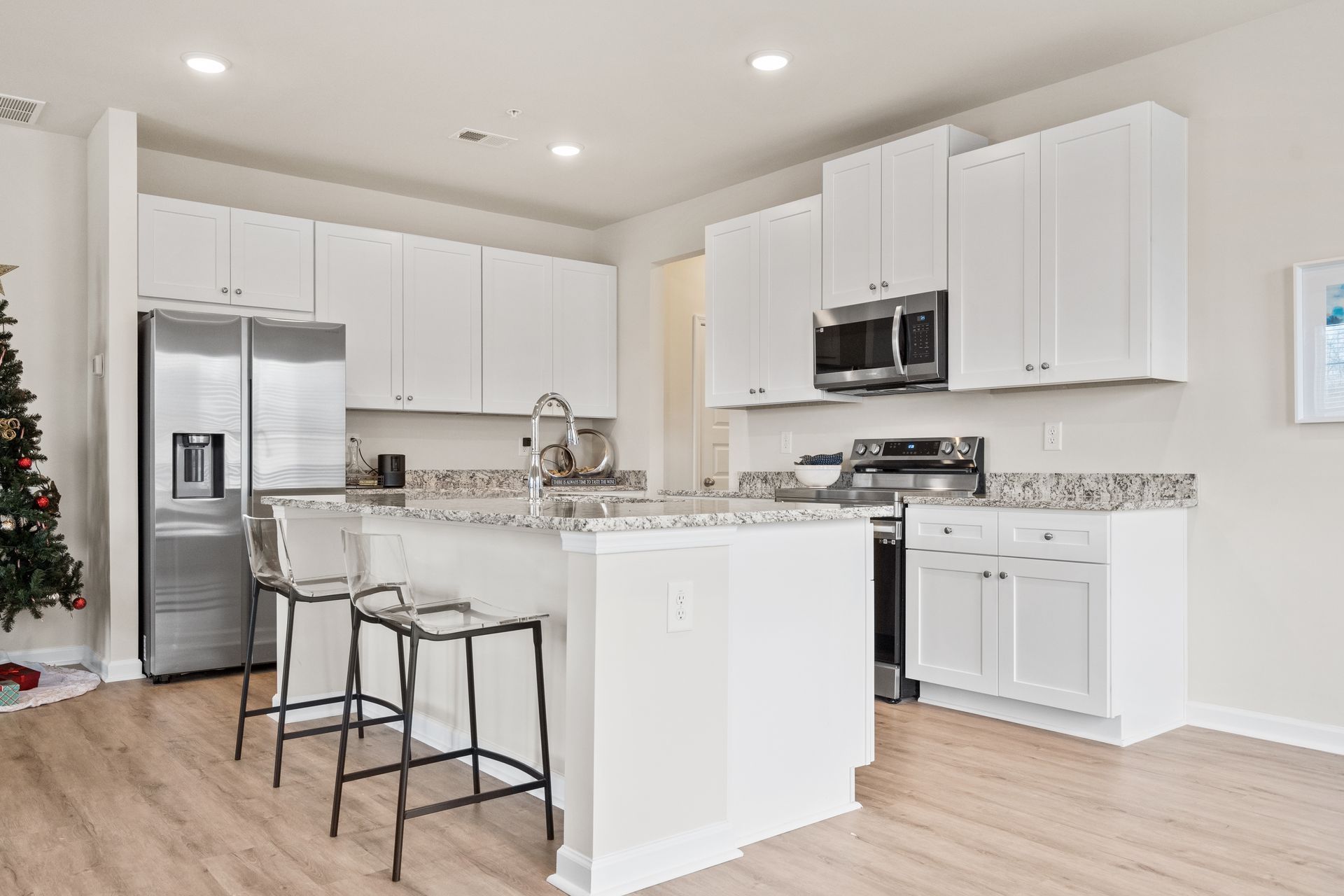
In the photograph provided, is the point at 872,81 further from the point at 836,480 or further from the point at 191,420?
the point at 191,420

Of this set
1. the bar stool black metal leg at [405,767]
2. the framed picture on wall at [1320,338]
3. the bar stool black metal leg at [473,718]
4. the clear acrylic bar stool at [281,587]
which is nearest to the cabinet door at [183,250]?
the clear acrylic bar stool at [281,587]

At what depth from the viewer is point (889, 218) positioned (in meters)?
4.47

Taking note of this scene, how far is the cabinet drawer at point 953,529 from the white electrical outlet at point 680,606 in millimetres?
1781

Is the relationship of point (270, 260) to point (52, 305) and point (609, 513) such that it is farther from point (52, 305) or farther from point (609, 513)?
point (609, 513)

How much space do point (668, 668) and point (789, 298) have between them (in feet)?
9.92

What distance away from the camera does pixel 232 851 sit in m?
2.49

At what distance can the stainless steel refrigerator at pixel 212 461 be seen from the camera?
14.8 ft

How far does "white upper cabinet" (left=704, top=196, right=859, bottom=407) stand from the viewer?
4.93 m

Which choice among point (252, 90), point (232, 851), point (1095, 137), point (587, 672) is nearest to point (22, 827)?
point (232, 851)

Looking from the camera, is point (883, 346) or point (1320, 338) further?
point (883, 346)

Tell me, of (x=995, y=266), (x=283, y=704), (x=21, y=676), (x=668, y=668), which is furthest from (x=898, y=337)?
(x=21, y=676)

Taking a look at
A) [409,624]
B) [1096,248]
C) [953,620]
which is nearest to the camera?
[409,624]

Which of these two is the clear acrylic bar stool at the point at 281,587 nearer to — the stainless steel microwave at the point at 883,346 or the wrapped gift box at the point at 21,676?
the wrapped gift box at the point at 21,676

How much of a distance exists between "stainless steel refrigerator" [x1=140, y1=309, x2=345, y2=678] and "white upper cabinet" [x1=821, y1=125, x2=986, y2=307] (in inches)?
105
